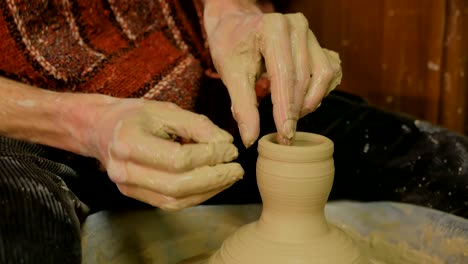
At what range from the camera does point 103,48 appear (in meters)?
1.44

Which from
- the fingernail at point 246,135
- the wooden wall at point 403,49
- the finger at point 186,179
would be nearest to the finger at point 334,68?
the fingernail at point 246,135

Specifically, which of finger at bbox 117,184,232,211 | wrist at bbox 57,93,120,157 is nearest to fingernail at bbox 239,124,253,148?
finger at bbox 117,184,232,211

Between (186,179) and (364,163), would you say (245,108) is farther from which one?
(364,163)

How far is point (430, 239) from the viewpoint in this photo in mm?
1328

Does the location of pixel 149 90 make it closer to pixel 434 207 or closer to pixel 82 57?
pixel 82 57

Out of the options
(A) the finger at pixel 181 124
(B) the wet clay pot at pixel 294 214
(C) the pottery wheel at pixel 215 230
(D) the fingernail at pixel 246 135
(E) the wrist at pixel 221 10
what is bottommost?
(C) the pottery wheel at pixel 215 230

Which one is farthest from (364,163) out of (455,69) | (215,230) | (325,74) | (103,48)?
(455,69)

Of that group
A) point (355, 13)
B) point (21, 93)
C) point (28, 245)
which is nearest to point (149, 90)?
point (21, 93)

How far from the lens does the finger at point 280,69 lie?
1.03 meters

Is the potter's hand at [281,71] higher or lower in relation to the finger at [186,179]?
higher

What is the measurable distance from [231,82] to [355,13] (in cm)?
144

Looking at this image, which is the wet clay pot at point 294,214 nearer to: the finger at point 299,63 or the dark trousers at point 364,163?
the finger at point 299,63

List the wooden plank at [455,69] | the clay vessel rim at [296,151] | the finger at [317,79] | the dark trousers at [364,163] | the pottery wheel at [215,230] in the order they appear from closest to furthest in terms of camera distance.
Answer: the clay vessel rim at [296,151], the finger at [317,79], the pottery wheel at [215,230], the dark trousers at [364,163], the wooden plank at [455,69]

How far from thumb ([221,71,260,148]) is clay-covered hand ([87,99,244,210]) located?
9 cm
